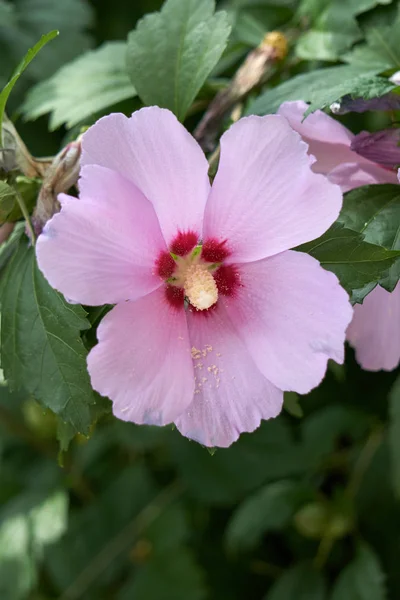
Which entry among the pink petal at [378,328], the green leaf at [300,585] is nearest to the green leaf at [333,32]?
the pink petal at [378,328]

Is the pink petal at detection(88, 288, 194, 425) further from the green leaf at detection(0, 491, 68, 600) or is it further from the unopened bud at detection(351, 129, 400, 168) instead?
the green leaf at detection(0, 491, 68, 600)

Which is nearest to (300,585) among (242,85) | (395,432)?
(395,432)

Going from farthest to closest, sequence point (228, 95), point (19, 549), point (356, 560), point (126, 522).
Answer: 1. point (126, 522)
2. point (19, 549)
3. point (356, 560)
4. point (228, 95)

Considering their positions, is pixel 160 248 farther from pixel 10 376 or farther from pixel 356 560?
pixel 356 560

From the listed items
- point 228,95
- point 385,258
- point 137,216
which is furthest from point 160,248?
point 228,95

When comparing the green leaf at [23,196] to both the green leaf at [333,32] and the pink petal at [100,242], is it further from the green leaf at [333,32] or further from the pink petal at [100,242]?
the green leaf at [333,32]

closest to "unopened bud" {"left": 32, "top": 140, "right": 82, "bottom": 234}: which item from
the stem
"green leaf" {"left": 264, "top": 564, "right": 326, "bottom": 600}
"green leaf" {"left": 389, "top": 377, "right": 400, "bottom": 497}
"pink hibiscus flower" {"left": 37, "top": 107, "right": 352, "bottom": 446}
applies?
the stem
